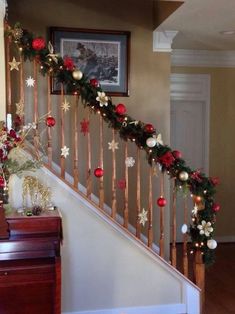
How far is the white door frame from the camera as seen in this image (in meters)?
5.64

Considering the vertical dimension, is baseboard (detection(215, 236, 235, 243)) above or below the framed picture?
below

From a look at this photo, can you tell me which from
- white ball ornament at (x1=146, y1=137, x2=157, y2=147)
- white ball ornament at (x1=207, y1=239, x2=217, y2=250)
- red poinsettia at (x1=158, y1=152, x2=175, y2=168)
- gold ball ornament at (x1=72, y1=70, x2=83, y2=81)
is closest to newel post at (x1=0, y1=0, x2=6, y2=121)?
gold ball ornament at (x1=72, y1=70, x2=83, y2=81)

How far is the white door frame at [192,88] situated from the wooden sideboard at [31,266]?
3400mm

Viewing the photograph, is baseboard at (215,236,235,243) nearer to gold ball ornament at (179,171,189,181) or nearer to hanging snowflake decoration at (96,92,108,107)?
gold ball ornament at (179,171,189,181)

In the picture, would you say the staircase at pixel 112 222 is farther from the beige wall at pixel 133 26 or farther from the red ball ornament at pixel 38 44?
the beige wall at pixel 133 26

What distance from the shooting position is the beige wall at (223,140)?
18.9 ft

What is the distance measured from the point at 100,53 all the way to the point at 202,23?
43.8 inches

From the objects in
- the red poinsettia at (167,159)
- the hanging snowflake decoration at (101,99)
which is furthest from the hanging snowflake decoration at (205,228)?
the hanging snowflake decoration at (101,99)

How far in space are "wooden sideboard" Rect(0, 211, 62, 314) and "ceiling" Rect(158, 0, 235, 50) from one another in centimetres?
204

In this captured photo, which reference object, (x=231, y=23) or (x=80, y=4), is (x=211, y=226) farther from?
(x=80, y=4)

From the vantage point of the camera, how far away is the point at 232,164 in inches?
232

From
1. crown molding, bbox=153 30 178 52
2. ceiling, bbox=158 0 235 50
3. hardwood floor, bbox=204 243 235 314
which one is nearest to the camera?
ceiling, bbox=158 0 235 50

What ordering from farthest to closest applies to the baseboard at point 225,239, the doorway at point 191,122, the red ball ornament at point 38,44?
the baseboard at point 225,239 < the doorway at point 191,122 < the red ball ornament at point 38,44

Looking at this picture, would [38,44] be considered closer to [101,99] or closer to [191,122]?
[101,99]
